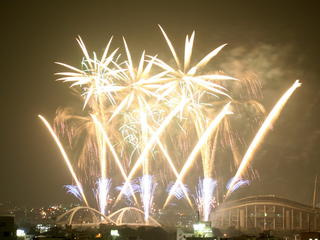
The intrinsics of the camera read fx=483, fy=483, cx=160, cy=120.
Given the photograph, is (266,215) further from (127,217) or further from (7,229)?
(7,229)

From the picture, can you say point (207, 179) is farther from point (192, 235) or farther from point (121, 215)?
point (121, 215)

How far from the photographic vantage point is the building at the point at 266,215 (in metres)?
69.2

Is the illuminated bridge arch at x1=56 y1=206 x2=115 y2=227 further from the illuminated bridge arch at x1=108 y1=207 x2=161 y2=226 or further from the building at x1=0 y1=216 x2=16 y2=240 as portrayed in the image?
the building at x1=0 y1=216 x2=16 y2=240

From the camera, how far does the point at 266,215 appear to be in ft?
243

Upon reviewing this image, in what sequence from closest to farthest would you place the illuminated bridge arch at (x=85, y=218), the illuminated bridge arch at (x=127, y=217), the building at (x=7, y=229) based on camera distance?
the building at (x=7, y=229), the illuminated bridge arch at (x=85, y=218), the illuminated bridge arch at (x=127, y=217)

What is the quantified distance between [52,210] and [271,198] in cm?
7284

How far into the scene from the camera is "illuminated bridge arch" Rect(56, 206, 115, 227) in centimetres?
6765

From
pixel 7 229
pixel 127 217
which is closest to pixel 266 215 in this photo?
pixel 127 217

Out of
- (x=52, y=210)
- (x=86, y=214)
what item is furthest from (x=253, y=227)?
(x=52, y=210)

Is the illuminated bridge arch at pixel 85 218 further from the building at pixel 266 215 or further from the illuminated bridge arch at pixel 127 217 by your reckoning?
the building at pixel 266 215

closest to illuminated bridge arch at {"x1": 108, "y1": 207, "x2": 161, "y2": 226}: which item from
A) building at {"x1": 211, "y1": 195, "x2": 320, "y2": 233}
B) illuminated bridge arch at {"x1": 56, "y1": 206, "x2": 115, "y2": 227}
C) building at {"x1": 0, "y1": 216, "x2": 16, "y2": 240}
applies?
illuminated bridge arch at {"x1": 56, "y1": 206, "x2": 115, "y2": 227}

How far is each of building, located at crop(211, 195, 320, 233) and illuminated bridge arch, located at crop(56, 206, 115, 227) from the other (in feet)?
61.7

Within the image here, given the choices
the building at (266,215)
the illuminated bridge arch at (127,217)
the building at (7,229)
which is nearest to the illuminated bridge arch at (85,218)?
the illuminated bridge arch at (127,217)

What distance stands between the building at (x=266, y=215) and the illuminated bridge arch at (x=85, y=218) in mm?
18802
